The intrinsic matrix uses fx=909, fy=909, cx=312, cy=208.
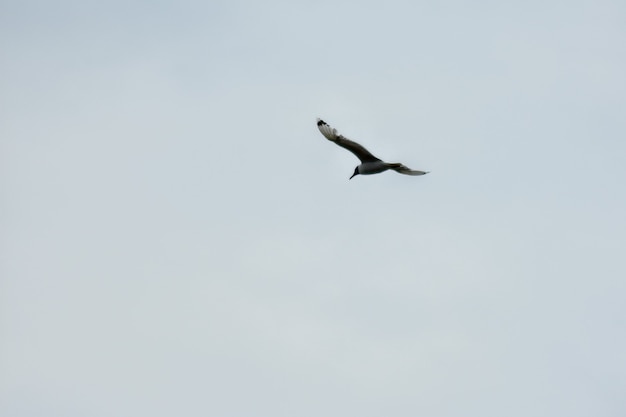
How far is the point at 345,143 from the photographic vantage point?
37062 millimetres

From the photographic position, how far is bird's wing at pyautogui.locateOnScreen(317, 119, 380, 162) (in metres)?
36.9

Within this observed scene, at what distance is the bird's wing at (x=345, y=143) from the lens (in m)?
36.9

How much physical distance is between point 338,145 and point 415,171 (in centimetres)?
389

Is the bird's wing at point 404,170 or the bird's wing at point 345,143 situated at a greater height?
the bird's wing at point 345,143

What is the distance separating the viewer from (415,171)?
35375 mm

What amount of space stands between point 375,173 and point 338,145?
192cm

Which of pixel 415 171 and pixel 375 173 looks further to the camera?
pixel 375 173

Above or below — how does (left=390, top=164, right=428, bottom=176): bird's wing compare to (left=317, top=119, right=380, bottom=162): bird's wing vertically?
below

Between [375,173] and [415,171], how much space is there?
2676 mm

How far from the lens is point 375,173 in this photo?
124 feet

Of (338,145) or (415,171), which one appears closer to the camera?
(415,171)

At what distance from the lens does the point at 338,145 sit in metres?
37.7
